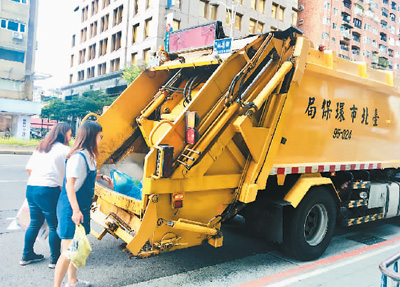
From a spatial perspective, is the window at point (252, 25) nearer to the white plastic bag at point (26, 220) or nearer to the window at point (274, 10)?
the window at point (274, 10)

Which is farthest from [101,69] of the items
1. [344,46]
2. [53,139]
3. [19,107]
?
[344,46]

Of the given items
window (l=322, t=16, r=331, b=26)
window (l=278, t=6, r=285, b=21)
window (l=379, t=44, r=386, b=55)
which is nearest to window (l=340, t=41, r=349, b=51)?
window (l=322, t=16, r=331, b=26)

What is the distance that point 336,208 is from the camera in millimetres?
4938

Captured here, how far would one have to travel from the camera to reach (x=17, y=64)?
98.5 feet

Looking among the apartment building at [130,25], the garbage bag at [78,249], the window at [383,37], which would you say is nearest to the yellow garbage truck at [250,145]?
the garbage bag at [78,249]

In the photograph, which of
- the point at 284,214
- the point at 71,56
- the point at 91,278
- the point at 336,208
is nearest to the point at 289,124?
the point at 284,214

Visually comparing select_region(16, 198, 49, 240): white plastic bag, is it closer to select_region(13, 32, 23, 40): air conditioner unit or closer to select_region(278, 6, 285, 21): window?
select_region(13, 32, 23, 40): air conditioner unit

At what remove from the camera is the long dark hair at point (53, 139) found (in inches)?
145

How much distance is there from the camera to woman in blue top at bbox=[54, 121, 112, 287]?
9.84 ft

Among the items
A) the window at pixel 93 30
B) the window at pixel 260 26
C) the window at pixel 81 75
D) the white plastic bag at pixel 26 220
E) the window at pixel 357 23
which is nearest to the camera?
the white plastic bag at pixel 26 220

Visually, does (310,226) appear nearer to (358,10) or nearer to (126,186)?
(126,186)

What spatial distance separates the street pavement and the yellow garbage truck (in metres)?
0.35

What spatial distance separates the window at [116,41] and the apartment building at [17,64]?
6.94 meters

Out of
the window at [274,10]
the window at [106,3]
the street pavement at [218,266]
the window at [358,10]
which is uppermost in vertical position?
the window at [358,10]
